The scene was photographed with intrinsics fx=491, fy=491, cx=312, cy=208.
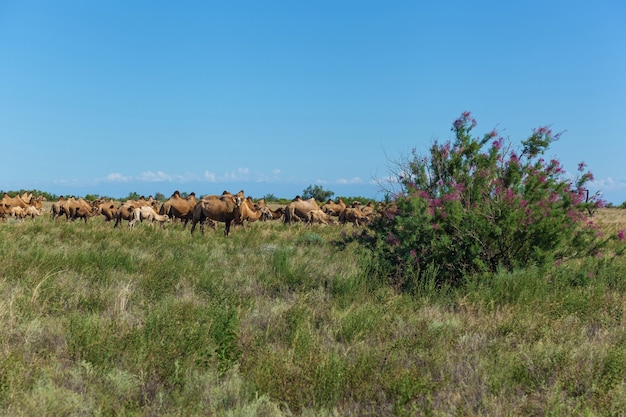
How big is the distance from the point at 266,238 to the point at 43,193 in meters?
60.4

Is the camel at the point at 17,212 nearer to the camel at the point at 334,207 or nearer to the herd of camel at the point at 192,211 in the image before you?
the herd of camel at the point at 192,211

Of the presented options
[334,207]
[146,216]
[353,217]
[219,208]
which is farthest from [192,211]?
[334,207]

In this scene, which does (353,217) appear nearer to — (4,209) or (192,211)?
(192,211)

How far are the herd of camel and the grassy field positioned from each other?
955cm

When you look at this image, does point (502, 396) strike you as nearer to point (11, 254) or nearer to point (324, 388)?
point (324, 388)

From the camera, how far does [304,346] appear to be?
4285 millimetres

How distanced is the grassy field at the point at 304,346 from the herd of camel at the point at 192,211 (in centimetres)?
955

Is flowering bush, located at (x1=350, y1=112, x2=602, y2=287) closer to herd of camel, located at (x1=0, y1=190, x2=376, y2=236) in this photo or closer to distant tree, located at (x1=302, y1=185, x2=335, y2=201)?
herd of camel, located at (x1=0, y1=190, x2=376, y2=236)

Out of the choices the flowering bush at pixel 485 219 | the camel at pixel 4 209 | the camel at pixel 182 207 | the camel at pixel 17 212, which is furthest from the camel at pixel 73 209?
the flowering bush at pixel 485 219

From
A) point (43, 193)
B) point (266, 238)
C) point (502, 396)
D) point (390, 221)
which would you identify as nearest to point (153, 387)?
point (502, 396)

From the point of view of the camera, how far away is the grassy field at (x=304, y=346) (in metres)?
3.44

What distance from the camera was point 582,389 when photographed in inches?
147

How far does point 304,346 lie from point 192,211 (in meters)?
16.8

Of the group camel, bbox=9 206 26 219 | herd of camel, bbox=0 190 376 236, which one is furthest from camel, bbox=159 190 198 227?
camel, bbox=9 206 26 219
